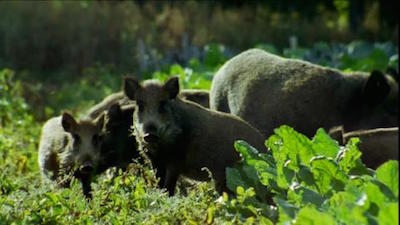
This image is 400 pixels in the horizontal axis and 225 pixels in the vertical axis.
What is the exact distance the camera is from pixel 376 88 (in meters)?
9.67

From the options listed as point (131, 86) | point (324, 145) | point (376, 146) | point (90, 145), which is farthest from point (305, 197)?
point (90, 145)

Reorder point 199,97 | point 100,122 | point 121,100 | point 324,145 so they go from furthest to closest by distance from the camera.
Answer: point 199,97 < point 121,100 < point 100,122 < point 324,145

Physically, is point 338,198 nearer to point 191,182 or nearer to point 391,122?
point 191,182

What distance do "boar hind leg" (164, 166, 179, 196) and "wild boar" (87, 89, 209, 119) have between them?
3.92 feet

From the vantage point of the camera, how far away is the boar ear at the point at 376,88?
31.4 feet

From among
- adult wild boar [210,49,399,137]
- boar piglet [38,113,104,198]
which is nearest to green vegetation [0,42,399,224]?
boar piglet [38,113,104,198]

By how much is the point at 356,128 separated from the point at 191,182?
77.6 inches

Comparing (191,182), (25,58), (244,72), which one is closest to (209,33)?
(25,58)

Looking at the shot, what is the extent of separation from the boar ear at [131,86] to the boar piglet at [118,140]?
42 centimetres

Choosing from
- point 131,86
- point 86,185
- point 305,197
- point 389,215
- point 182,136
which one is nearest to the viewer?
point 389,215

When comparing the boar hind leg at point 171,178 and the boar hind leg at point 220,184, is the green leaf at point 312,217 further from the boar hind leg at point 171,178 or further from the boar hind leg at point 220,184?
the boar hind leg at point 171,178

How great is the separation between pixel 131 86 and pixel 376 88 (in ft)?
7.97

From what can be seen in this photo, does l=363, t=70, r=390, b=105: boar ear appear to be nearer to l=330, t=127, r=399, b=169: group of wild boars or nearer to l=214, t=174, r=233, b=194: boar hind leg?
l=330, t=127, r=399, b=169: group of wild boars

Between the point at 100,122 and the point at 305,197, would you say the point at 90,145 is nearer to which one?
the point at 100,122
